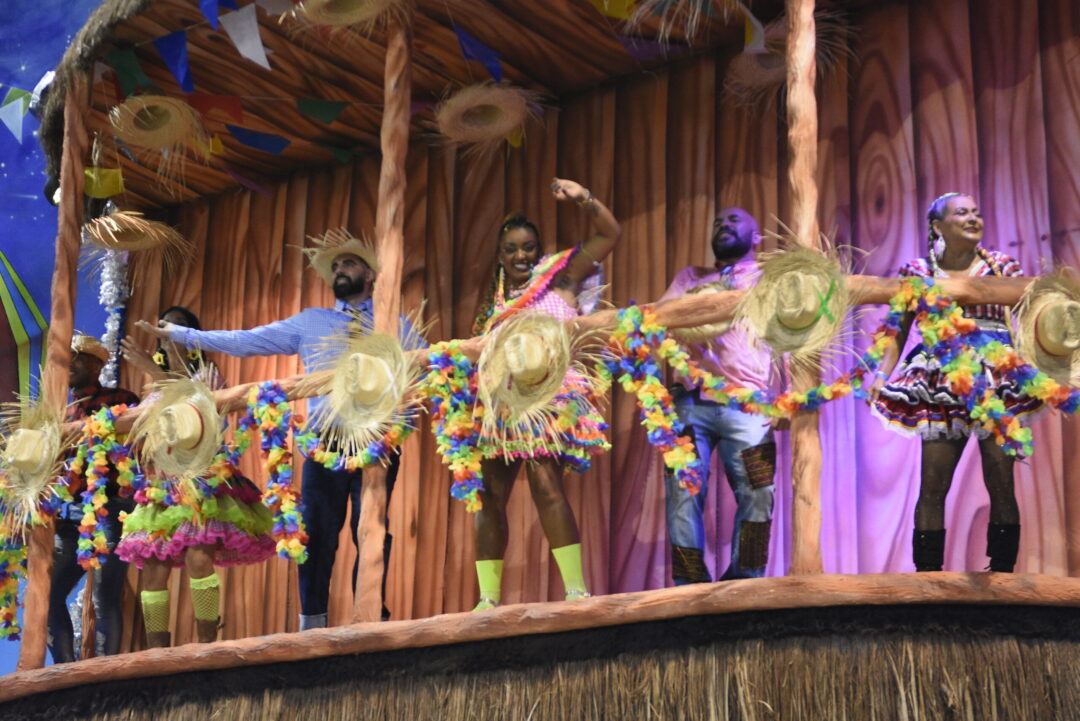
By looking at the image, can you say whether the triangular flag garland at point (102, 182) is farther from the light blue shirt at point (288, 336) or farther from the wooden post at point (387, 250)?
the wooden post at point (387, 250)

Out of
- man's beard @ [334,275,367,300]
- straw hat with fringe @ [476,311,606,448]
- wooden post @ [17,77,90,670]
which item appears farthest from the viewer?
man's beard @ [334,275,367,300]

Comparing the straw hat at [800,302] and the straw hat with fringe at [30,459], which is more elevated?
the straw hat at [800,302]

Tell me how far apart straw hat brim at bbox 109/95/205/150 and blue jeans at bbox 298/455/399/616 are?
1.89m

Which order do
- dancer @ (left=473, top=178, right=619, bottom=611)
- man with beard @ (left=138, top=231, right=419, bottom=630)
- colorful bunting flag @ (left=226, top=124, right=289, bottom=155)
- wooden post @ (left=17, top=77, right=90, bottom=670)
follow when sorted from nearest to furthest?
dancer @ (left=473, top=178, right=619, bottom=611) → man with beard @ (left=138, top=231, right=419, bottom=630) → wooden post @ (left=17, top=77, right=90, bottom=670) → colorful bunting flag @ (left=226, top=124, right=289, bottom=155)

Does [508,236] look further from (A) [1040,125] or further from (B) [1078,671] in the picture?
(B) [1078,671]

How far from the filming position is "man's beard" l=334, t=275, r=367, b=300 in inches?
231

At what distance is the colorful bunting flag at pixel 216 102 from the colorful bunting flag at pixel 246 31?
3.07 feet

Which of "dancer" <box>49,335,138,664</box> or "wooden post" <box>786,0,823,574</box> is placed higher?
"wooden post" <box>786,0,823,574</box>

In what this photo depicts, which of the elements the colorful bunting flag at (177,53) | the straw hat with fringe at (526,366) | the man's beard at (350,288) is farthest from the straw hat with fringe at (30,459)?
the straw hat with fringe at (526,366)

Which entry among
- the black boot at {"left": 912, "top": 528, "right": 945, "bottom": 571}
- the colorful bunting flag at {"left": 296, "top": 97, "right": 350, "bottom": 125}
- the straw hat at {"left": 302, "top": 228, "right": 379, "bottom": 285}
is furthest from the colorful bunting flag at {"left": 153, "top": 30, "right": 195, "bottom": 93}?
the black boot at {"left": 912, "top": 528, "right": 945, "bottom": 571}

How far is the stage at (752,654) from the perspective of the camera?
3.85 meters

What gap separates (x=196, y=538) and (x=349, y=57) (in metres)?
2.37

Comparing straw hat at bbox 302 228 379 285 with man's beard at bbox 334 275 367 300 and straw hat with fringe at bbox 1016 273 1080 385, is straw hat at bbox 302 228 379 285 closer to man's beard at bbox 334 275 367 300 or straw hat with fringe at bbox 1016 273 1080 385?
man's beard at bbox 334 275 367 300

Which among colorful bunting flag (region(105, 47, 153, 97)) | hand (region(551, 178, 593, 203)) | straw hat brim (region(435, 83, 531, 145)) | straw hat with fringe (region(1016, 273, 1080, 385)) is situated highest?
colorful bunting flag (region(105, 47, 153, 97))
